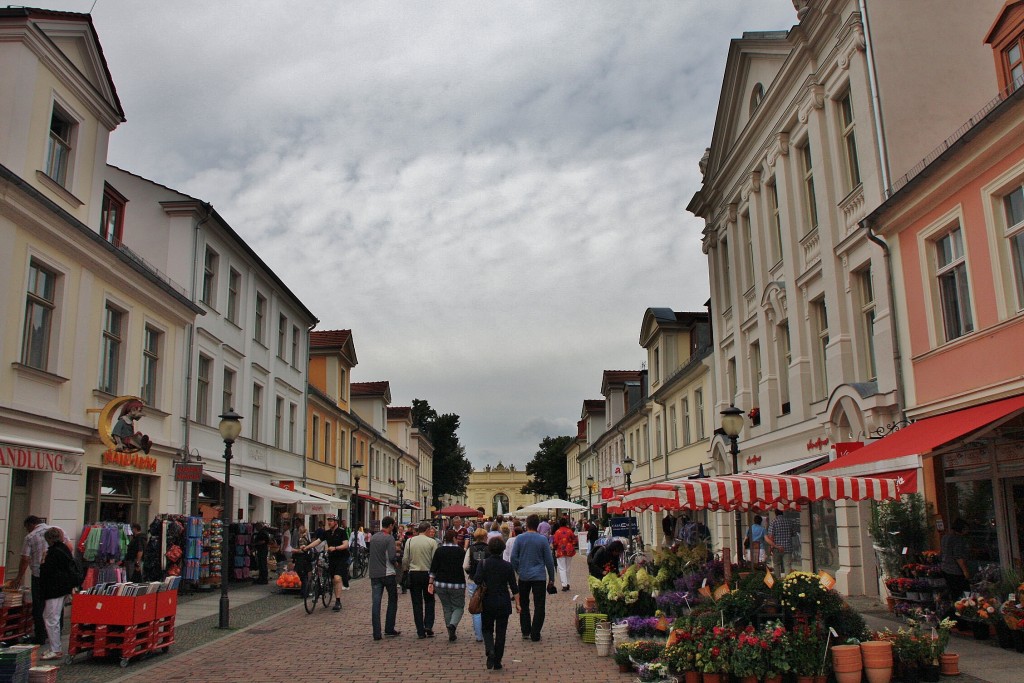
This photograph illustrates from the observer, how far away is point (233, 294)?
2597 centimetres

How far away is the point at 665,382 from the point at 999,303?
22878 mm

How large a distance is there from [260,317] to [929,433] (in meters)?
22.2

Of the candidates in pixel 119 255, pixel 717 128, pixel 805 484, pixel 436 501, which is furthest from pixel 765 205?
pixel 436 501

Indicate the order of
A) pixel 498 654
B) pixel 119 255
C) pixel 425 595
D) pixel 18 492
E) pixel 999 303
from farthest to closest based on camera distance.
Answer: pixel 119 255 → pixel 18 492 → pixel 425 595 → pixel 999 303 → pixel 498 654

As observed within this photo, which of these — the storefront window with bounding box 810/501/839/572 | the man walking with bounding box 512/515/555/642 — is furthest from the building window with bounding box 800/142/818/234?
the man walking with bounding box 512/515/555/642

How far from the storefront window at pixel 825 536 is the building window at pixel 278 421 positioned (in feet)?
60.0

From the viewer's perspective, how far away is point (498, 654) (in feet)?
32.9

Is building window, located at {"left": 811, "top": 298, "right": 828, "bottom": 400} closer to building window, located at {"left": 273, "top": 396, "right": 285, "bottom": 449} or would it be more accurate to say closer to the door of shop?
the door of shop

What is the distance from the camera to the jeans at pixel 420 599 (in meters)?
12.9

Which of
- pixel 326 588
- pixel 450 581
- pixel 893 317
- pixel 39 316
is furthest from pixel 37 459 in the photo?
pixel 893 317

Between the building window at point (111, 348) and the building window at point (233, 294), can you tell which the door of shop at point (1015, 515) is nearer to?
the building window at point (111, 348)

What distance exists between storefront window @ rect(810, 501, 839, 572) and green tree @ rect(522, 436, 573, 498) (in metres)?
63.7

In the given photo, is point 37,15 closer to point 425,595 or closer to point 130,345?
point 130,345

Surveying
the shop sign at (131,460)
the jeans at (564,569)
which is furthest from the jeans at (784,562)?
the shop sign at (131,460)
